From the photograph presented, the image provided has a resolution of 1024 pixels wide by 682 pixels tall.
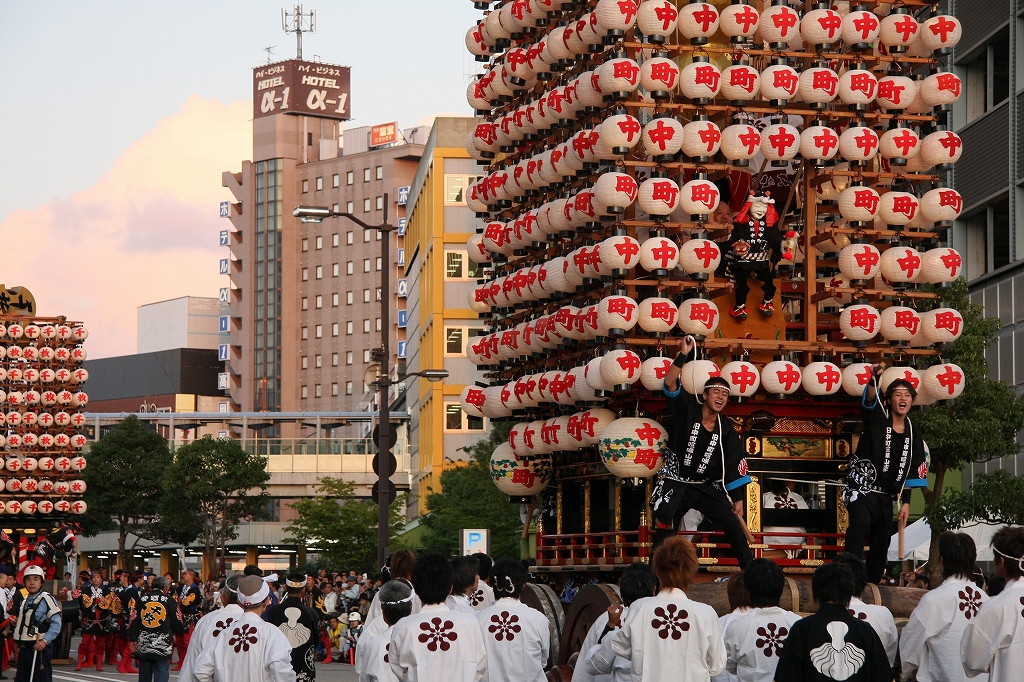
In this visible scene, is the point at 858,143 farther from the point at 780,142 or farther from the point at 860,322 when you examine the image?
the point at 860,322

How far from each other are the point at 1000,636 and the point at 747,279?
8.57 meters

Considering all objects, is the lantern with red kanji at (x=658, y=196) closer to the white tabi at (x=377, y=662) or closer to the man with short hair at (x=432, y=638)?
the white tabi at (x=377, y=662)

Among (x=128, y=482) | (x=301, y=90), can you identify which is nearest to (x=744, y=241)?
(x=128, y=482)

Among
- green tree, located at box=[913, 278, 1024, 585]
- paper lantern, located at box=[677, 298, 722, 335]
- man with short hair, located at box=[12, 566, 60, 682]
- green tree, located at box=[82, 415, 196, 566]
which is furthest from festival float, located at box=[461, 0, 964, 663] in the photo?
green tree, located at box=[82, 415, 196, 566]

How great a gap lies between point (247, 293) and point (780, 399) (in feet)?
390

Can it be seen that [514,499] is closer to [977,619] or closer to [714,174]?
[714,174]

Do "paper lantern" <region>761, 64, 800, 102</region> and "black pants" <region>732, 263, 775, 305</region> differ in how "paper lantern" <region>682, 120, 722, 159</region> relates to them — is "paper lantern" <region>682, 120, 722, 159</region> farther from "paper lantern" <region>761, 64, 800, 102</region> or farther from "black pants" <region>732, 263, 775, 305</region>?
"black pants" <region>732, 263, 775, 305</region>

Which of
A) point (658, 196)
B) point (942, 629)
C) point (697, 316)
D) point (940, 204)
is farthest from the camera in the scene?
point (940, 204)

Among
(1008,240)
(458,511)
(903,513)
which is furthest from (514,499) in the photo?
(458,511)

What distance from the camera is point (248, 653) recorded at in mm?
9852

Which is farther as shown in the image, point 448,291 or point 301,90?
point 301,90

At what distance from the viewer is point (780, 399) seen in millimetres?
16078

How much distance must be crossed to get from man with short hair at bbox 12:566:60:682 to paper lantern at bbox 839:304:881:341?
8.68 metres

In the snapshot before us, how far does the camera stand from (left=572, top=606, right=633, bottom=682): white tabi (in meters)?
8.87
